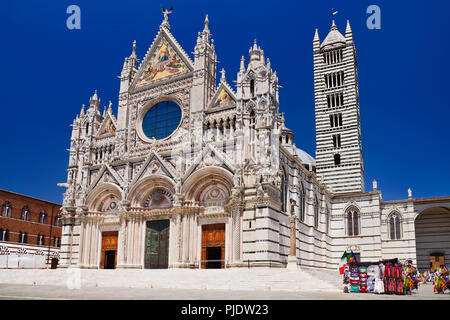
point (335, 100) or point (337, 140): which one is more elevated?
point (335, 100)

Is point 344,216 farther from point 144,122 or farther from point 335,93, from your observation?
point 144,122

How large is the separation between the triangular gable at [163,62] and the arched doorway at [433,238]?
1119 inches

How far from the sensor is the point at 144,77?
119 ft

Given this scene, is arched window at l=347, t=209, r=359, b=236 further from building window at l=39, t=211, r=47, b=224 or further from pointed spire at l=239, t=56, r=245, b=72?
building window at l=39, t=211, r=47, b=224

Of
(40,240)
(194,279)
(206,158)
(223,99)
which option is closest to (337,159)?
(223,99)

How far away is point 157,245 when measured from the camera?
30844 mm

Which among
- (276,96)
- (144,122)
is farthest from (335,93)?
(144,122)

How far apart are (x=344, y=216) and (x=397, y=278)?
2442 centimetres

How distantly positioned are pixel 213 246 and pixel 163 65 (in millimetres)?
15574

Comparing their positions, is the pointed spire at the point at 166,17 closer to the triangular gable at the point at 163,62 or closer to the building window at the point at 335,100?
the triangular gable at the point at 163,62

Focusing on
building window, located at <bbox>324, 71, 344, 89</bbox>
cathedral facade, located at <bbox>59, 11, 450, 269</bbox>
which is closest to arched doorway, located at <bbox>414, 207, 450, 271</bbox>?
cathedral facade, located at <bbox>59, 11, 450, 269</bbox>

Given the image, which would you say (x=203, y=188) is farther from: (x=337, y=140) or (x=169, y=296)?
(x=337, y=140)

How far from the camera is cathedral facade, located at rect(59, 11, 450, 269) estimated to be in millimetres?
27812

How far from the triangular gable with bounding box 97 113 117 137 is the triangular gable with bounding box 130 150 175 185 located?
6279mm
